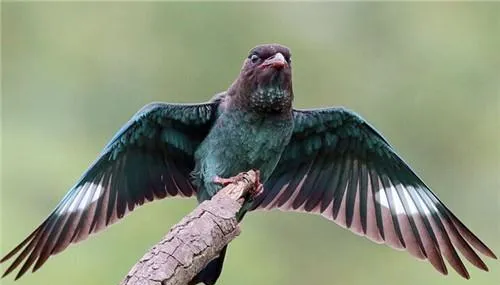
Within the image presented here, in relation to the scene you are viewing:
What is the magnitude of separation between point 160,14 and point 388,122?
3.40 m

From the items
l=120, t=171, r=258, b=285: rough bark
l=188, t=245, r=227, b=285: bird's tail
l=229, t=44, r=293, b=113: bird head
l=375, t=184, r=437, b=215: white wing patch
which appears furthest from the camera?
l=375, t=184, r=437, b=215: white wing patch

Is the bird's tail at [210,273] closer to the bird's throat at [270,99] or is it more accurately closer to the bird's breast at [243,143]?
the bird's breast at [243,143]

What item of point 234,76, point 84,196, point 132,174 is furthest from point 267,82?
point 234,76

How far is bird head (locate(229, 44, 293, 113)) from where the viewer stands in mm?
7046

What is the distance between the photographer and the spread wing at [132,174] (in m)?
7.07

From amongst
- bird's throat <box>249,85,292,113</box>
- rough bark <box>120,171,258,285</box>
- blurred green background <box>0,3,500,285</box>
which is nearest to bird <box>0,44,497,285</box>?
bird's throat <box>249,85,292,113</box>

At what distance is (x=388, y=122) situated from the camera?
13.1 m

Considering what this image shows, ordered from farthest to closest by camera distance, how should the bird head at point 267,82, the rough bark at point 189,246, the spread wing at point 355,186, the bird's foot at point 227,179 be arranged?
the spread wing at point 355,186 < the bird head at point 267,82 < the bird's foot at point 227,179 < the rough bark at point 189,246

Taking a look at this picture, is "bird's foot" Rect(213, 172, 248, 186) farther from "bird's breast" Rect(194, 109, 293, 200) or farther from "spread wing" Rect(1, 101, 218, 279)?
"spread wing" Rect(1, 101, 218, 279)

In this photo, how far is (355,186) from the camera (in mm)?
7926

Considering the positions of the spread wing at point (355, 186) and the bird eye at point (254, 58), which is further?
the spread wing at point (355, 186)

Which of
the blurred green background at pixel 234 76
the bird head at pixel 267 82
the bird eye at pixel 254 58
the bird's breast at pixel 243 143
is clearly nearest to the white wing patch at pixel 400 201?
the bird's breast at pixel 243 143

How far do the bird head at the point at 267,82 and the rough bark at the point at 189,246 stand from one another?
1128 millimetres

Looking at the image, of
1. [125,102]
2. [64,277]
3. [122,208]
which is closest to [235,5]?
[125,102]
